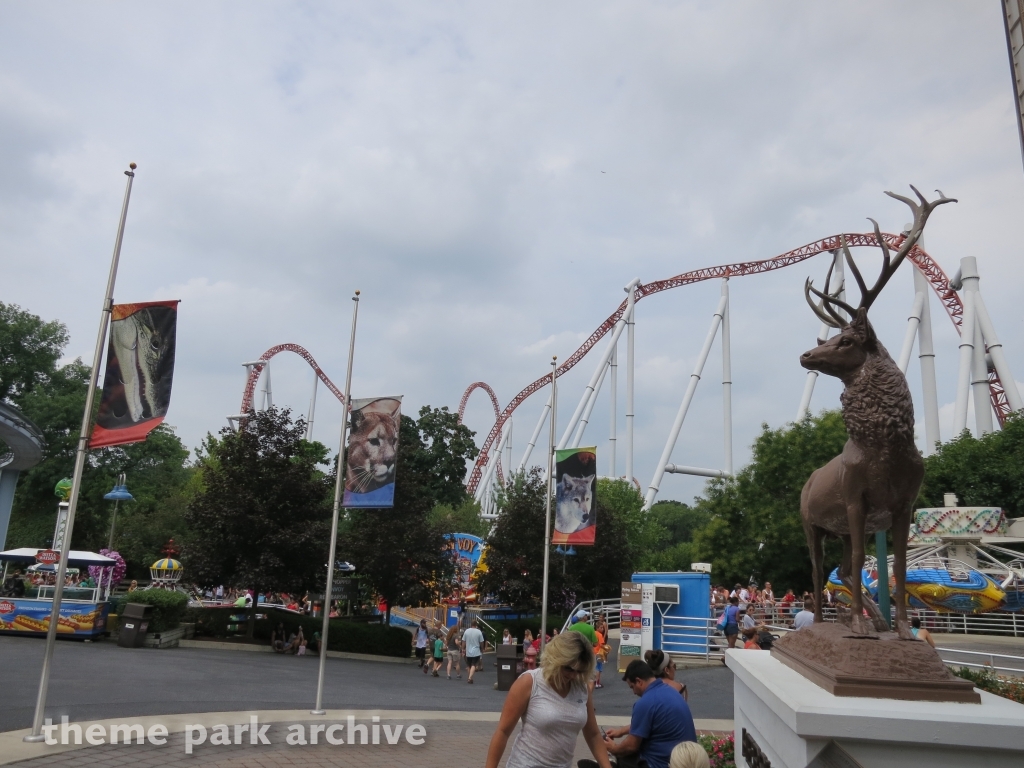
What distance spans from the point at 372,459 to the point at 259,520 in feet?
37.8

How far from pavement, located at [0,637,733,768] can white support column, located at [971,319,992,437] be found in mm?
26803

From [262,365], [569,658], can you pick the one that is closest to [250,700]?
[569,658]

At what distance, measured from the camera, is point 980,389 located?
36531mm

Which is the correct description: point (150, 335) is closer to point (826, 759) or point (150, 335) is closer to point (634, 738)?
point (634, 738)

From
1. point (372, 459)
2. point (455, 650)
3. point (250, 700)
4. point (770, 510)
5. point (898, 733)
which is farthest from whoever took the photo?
point (770, 510)

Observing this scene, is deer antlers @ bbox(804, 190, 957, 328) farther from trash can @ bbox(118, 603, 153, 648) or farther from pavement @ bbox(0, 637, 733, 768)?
trash can @ bbox(118, 603, 153, 648)

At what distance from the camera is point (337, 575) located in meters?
29.1

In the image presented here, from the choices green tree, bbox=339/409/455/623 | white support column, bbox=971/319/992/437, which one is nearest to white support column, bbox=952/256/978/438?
white support column, bbox=971/319/992/437

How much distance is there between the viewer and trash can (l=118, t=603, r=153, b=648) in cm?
→ 1888

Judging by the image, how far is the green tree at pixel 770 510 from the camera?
29.9 m

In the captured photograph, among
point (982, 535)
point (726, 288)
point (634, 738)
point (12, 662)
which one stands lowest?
point (12, 662)

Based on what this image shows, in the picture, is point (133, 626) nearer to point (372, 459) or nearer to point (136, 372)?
point (372, 459)

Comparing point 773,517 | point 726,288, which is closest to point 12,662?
point 773,517

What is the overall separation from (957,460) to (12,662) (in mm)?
35992
